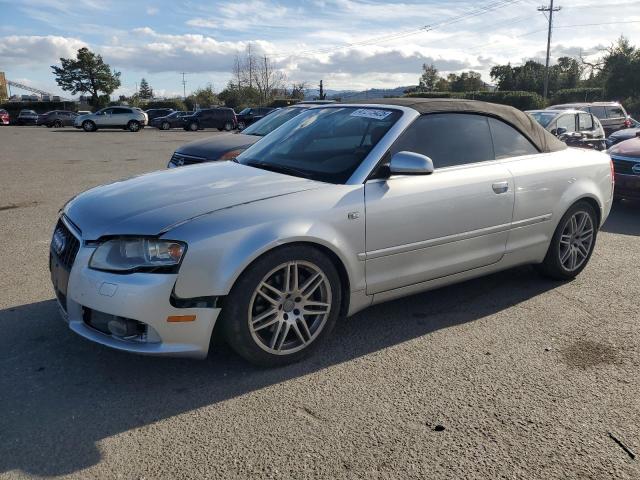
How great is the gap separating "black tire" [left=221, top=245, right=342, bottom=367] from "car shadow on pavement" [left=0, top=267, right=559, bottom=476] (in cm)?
9

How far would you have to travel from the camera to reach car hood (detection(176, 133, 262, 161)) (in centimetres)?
801

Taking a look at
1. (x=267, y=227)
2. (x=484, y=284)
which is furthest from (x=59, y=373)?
(x=484, y=284)

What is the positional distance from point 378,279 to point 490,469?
1.46m

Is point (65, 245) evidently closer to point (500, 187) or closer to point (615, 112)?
point (500, 187)

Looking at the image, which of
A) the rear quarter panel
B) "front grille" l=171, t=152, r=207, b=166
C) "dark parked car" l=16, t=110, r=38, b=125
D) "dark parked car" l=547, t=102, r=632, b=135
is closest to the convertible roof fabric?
the rear quarter panel

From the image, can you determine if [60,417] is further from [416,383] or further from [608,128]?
[608,128]

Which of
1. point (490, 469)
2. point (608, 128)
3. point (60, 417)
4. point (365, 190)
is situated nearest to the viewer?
point (490, 469)

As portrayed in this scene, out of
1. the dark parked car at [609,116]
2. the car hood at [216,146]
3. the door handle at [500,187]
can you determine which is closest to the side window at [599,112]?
the dark parked car at [609,116]

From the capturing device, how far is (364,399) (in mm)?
3018

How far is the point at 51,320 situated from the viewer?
395 cm

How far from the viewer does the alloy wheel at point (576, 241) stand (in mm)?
4832

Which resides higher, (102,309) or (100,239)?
(100,239)

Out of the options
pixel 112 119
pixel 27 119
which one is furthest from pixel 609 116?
pixel 27 119

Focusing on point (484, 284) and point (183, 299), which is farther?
point (484, 284)
